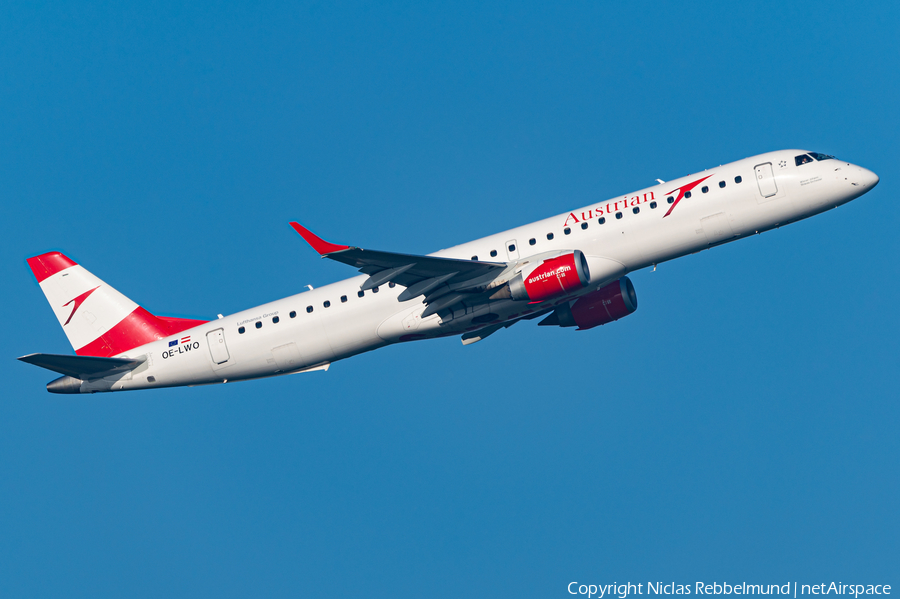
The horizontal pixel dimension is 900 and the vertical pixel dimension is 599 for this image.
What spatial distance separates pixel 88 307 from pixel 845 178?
123 feet

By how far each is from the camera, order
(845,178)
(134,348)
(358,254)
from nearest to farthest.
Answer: (358,254)
(845,178)
(134,348)

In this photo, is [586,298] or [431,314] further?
[586,298]

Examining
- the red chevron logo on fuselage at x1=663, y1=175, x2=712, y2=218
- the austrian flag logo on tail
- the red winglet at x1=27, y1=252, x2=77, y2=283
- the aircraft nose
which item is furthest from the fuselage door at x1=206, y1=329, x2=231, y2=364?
the aircraft nose

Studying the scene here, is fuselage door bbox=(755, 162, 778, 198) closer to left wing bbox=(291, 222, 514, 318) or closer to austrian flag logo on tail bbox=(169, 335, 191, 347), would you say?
left wing bbox=(291, 222, 514, 318)

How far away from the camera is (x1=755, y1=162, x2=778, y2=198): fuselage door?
124 feet

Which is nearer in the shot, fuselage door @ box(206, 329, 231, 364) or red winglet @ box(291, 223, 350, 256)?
red winglet @ box(291, 223, 350, 256)

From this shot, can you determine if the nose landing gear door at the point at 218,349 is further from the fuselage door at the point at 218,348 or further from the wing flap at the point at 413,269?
the wing flap at the point at 413,269

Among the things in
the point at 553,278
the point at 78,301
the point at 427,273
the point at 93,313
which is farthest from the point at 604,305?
the point at 78,301

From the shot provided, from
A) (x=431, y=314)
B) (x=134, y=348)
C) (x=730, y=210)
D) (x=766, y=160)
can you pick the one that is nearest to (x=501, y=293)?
(x=431, y=314)

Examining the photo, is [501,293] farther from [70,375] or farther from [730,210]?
[70,375]

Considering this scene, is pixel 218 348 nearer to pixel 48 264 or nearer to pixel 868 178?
pixel 48 264

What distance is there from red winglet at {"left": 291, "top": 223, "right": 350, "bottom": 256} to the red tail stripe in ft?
42.9

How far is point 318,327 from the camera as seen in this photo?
136 feet

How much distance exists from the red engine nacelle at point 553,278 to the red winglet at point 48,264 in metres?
25.2
